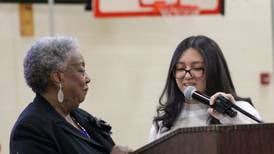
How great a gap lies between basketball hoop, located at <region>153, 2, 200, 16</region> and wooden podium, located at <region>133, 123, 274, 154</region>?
3077mm

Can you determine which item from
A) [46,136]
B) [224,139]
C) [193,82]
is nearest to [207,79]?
[193,82]

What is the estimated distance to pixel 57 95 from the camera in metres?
1.86

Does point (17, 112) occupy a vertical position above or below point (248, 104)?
below

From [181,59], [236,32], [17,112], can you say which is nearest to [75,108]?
[181,59]

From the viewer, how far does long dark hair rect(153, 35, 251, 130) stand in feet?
Result: 7.30

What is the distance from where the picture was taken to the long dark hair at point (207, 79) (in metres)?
2.22

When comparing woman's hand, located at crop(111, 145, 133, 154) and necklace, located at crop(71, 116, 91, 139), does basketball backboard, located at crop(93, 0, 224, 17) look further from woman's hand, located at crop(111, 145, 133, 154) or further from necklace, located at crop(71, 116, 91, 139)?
woman's hand, located at crop(111, 145, 133, 154)

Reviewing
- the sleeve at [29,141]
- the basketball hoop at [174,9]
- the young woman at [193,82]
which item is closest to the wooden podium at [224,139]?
the sleeve at [29,141]

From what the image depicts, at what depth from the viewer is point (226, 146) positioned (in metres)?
1.37

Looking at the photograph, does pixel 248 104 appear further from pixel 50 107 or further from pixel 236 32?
pixel 236 32

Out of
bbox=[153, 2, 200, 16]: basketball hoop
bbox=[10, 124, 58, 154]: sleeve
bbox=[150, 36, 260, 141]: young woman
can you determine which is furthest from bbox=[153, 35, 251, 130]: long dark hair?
bbox=[153, 2, 200, 16]: basketball hoop

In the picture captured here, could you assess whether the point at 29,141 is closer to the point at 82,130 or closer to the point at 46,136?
the point at 46,136

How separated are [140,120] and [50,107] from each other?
3.04 metres

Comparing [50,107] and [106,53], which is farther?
[106,53]
